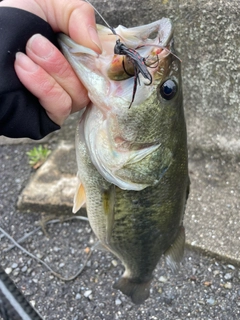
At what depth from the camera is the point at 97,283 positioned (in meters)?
2.67

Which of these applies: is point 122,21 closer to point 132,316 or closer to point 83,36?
point 83,36

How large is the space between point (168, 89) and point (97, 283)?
176cm

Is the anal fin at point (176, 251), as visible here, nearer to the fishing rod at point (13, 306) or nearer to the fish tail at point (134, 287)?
the fish tail at point (134, 287)

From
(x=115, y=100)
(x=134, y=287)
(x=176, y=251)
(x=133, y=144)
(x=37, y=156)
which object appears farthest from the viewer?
(x=37, y=156)

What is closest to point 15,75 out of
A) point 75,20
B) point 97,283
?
point 75,20

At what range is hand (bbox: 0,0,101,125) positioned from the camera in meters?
1.17

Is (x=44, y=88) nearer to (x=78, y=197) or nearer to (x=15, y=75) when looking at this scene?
(x=15, y=75)

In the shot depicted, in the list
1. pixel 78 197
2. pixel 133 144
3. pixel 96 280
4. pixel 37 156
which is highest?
pixel 133 144

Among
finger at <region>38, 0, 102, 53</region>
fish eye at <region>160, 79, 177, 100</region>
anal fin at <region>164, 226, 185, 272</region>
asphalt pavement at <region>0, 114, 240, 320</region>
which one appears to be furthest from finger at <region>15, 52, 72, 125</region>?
asphalt pavement at <region>0, 114, 240, 320</region>

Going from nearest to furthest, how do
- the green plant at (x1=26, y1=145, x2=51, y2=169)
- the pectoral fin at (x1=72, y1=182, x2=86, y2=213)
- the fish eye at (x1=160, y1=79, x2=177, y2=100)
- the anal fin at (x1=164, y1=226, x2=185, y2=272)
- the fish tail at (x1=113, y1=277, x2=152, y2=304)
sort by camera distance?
the fish eye at (x1=160, y1=79, x2=177, y2=100), the pectoral fin at (x1=72, y1=182, x2=86, y2=213), the anal fin at (x1=164, y1=226, x2=185, y2=272), the fish tail at (x1=113, y1=277, x2=152, y2=304), the green plant at (x1=26, y1=145, x2=51, y2=169)

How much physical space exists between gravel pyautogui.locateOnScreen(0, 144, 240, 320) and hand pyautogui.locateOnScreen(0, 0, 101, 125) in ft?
5.43

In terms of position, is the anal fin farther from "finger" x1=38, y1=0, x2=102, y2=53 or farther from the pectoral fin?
"finger" x1=38, y1=0, x2=102, y2=53

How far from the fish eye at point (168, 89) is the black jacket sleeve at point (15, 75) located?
14.4 inches

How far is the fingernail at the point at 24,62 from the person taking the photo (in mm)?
1164
